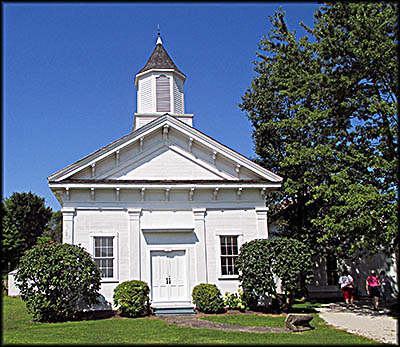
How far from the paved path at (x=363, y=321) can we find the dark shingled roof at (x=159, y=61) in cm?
1469

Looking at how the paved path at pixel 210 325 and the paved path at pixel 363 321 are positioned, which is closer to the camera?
the paved path at pixel 363 321

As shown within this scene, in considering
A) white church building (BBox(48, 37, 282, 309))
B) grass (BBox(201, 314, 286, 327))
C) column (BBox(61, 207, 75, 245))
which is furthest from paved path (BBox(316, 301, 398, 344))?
column (BBox(61, 207, 75, 245))

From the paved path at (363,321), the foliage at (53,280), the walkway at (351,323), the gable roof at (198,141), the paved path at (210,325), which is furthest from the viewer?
the gable roof at (198,141)

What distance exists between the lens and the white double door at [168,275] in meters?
19.6

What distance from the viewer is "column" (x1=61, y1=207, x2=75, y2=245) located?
19.1 m

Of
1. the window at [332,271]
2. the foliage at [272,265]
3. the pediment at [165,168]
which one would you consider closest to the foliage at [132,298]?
the foliage at [272,265]

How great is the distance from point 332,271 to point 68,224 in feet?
54.9

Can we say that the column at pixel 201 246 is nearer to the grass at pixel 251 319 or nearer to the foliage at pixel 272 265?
the foliage at pixel 272 265

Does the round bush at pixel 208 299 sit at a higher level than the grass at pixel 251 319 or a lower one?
higher

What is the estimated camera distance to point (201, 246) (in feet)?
65.7

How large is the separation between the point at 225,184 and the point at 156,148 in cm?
363

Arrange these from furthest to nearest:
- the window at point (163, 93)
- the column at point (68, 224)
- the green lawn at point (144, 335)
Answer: the window at point (163, 93) → the column at point (68, 224) → the green lawn at point (144, 335)

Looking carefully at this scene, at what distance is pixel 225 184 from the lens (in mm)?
20266

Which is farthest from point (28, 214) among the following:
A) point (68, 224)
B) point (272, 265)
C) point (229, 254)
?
point (272, 265)
